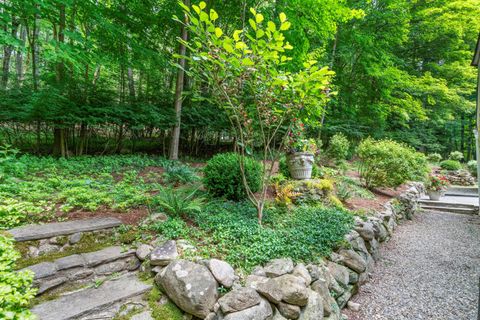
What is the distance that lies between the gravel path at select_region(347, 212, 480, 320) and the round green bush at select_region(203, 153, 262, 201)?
6.70 feet

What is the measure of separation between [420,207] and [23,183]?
9.17 metres

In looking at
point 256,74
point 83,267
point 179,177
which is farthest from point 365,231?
point 83,267

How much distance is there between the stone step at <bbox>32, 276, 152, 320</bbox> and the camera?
5.32 feet

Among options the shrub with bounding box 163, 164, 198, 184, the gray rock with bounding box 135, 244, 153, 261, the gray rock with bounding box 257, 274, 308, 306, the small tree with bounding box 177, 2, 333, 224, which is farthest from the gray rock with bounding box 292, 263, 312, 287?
the shrub with bounding box 163, 164, 198, 184

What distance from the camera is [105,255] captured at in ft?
7.07

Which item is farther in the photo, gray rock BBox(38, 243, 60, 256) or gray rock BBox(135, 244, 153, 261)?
gray rock BBox(135, 244, 153, 261)

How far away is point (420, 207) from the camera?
6.88 m

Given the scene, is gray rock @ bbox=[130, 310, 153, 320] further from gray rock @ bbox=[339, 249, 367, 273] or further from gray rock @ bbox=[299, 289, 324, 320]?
gray rock @ bbox=[339, 249, 367, 273]

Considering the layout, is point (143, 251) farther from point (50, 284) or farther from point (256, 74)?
point (256, 74)

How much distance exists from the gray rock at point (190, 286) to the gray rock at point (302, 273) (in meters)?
0.83

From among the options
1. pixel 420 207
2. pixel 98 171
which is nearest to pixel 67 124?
pixel 98 171

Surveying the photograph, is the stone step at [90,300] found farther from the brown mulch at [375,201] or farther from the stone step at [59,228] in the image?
the brown mulch at [375,201]

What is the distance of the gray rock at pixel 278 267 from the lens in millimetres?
2178

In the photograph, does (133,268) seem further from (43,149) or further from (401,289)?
(43,149)
